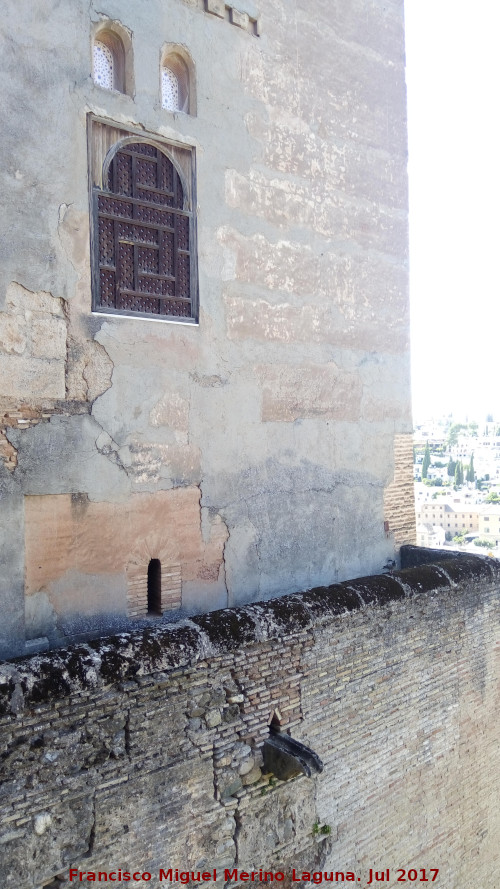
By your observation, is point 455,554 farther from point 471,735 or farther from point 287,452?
point 287,452

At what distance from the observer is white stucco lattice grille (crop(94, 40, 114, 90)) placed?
184 inches

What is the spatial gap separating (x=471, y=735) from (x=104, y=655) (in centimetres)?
402

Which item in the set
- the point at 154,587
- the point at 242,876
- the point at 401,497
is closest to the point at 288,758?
the point at 242,876

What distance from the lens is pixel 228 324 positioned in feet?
17.5

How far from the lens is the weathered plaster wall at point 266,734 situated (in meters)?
3.46

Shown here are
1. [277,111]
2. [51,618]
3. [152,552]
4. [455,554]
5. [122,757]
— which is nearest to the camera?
[122,757]

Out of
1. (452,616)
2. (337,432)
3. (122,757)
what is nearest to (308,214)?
(337,432)

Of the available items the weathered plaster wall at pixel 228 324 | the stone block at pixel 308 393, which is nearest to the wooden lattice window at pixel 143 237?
the weathered plaster wall at pixel 228 324

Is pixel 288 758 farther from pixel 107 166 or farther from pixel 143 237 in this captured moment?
pixel 107 166

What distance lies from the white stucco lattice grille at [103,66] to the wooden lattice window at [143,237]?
437 millimetres

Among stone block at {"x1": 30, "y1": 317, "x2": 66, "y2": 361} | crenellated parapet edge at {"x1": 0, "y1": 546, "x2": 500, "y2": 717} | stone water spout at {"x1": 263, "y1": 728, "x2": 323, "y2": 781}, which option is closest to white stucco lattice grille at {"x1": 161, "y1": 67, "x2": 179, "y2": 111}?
stone block at {"x1": 30, "y1": 317, "x2": 66, "y2": 361}

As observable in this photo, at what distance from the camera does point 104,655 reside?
371 cm

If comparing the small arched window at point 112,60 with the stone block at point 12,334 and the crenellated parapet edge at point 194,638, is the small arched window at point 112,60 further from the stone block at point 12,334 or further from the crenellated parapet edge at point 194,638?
the crenellated parapet edge at point 194,638

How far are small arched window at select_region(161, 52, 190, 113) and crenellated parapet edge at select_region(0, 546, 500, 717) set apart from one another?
11.8 ft
